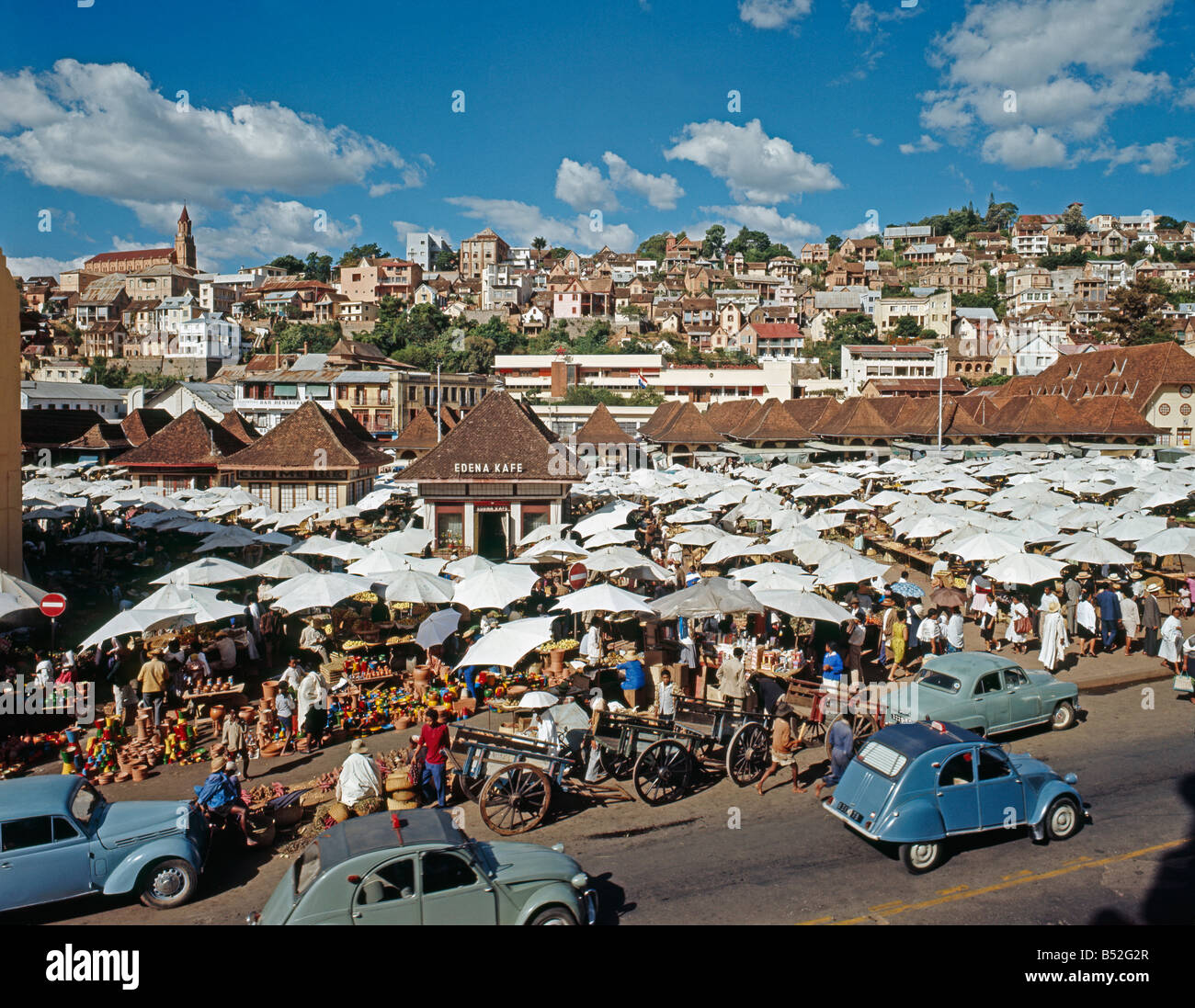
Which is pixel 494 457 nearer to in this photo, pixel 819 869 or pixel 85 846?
pixel 85 846

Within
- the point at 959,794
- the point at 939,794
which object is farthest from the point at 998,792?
the point at 939,794

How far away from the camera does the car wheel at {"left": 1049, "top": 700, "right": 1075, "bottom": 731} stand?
43.1 ft

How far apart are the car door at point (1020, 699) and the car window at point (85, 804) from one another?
11.6m

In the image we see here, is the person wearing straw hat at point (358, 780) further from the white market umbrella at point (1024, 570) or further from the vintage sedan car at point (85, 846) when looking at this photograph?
the white market umbrella at point (1024, 570)

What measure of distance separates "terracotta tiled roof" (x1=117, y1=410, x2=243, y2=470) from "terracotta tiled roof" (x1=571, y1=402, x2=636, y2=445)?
18.6 meters

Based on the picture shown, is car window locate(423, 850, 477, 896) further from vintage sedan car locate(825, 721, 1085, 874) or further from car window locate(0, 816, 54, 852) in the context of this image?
vintage sedan car locate(825, 721, 1085, 874)

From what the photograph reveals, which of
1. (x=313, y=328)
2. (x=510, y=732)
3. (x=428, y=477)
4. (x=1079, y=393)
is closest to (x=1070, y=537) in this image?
(x=510, y=732)

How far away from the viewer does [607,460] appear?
51188 millimetres

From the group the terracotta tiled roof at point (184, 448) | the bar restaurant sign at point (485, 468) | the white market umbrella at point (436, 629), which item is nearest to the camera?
the white market umbrella at point (436, 629)

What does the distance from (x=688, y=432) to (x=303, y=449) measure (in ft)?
93.1

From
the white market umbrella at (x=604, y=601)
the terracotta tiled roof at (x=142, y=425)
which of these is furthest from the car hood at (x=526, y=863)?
the terracotta tiled roof at (x=142, y=425)

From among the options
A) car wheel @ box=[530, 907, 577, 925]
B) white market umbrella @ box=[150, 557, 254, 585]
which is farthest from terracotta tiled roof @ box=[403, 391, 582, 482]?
car wheel @ box=[530, 907, 577, 925]

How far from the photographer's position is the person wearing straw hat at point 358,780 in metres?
10.3
